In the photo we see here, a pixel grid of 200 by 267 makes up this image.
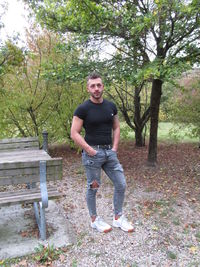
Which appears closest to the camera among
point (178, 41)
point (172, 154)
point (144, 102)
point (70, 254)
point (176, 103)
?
point (70, 254)

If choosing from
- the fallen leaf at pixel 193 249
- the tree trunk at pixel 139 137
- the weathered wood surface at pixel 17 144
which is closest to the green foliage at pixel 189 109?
the tree trunk at pixel 139 137

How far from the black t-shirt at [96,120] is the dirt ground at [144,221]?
1207 millimetres

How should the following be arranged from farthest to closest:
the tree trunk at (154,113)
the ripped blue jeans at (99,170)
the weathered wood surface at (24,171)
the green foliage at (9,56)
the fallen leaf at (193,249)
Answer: the tree trunk at (154,113) < the green foliage at (9,56) < the ripped blue jeans at (99,170) < the fallen leaf at (193,249) < the weathered wood surface at (24,171)

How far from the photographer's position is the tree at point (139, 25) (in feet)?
13.5

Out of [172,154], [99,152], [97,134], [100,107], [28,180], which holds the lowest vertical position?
[172,154]

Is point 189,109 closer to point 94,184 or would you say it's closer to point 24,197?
point 94,184

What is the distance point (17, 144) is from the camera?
4105mm

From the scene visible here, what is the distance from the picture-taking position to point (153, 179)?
17.3 ft

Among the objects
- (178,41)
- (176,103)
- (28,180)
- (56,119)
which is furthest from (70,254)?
(176,103)

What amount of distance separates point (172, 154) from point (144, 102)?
2.63 metres

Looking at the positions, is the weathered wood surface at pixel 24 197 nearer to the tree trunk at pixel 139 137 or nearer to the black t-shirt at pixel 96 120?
the black t-shirt at pixel 96 120

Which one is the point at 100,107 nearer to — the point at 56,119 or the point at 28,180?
the point at 28,180

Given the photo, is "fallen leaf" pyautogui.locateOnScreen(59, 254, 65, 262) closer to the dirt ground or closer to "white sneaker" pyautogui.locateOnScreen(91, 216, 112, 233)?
the dirt ground

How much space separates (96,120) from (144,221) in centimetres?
164
